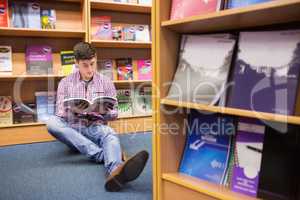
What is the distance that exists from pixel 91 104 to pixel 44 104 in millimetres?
924

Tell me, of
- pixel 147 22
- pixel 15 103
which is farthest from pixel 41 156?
pixel 147 22

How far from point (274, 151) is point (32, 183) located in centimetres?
142

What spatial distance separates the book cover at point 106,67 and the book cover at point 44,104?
0.53 meters

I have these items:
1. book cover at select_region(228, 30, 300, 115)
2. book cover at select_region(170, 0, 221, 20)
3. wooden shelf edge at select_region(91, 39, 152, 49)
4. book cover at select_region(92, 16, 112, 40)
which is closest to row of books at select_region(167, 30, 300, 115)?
book cover at select_region(228, 30, 300, 115)

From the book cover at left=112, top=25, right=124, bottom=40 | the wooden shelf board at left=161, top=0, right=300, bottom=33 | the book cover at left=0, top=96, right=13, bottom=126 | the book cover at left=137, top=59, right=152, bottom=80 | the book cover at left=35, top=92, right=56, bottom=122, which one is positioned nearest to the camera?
the wooden shelf board at left=161, top=0, right=300, bottom=33

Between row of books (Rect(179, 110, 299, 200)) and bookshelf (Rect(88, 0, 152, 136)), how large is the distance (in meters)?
1.76

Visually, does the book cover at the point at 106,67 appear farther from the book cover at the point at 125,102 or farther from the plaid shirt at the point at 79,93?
the plaid shirt at the point at 79,93

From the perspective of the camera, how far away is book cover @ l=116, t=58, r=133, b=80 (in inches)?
127

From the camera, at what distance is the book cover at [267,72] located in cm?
103

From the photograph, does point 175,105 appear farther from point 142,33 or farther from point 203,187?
point 142,33

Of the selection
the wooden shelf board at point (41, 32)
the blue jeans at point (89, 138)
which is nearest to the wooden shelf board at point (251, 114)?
the blue jeans at point (89, 138)

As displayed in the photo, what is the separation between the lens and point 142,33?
3.28 m

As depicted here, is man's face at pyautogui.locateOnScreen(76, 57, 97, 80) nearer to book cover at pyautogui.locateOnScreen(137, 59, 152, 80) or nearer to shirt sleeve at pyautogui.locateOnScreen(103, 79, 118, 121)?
shirt sleeve at pyautogui.locateOnScreen(103, 79, 118, 121)

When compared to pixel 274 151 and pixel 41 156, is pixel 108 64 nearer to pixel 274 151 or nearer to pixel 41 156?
pixel 41 156
